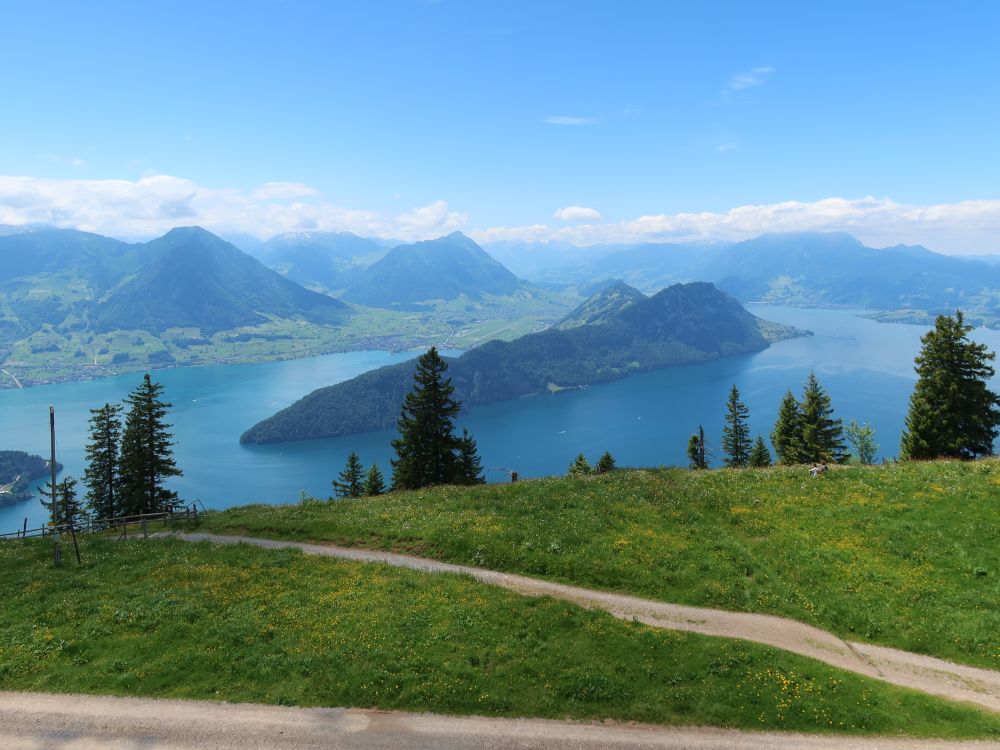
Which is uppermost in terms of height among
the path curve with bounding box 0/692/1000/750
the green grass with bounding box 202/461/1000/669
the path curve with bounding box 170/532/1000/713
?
the green grass with bounding box 202/461/1000/669

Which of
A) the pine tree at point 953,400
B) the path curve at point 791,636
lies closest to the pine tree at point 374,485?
the path curve at point 791,636

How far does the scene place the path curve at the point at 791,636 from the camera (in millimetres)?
18531

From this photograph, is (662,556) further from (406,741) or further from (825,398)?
(825,398)

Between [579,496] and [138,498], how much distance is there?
50.8 metres

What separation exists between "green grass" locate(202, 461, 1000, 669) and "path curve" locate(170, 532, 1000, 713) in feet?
1.86

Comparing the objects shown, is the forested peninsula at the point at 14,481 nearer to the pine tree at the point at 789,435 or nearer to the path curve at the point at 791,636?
the path curve at the point at 791,636

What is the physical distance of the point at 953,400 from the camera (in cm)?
5203

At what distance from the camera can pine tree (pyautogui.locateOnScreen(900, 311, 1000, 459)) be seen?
5147cm

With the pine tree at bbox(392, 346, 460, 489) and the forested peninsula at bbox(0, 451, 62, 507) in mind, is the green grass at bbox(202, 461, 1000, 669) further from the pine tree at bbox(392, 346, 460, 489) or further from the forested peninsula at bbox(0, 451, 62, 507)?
the forested peninsula at bbox(0, 451, 62, 507)

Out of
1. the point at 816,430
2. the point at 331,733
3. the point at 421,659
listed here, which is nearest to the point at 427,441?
the point at 421,659

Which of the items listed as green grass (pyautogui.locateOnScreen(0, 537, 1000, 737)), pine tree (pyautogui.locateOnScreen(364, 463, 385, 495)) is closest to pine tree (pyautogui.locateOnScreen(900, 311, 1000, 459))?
green grass (pyautogui.locateOnScreen(0, 537, 1000, 737))

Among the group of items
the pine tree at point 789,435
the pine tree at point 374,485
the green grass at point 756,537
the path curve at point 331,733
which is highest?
the green grass at point 756,537

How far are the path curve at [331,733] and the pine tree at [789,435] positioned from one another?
2672 inches

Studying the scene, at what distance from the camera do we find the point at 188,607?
2286 cm
